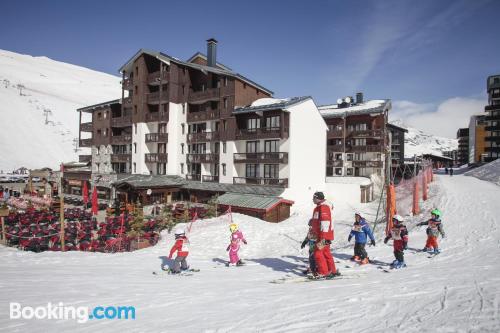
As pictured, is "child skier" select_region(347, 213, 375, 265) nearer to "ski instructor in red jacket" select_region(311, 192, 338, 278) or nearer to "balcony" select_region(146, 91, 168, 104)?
"ski instructor in red jacket" select_region(311, 192, 338, 278)

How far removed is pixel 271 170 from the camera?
3017 cm

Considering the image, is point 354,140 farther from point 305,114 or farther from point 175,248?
point 175,248

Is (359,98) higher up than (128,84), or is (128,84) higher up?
(359,98)

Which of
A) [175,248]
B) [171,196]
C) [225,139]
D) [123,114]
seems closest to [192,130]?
[225,139]

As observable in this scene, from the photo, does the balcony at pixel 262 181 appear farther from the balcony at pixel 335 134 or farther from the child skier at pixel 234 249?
the child skier at pixel 234 249

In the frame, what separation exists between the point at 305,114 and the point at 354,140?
1347 centimetres

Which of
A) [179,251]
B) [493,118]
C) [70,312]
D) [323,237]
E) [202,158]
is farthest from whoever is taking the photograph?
[493,118]

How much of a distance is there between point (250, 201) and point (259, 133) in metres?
7.27

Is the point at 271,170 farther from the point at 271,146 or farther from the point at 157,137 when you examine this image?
the point at 157,137

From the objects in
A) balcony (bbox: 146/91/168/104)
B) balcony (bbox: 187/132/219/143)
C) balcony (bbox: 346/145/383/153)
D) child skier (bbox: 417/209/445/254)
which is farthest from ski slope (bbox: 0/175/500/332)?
balcony (bbox: 346/145/383/153)

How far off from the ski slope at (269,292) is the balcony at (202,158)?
20.5 m

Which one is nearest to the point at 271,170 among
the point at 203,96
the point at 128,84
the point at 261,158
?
the point at 261,158

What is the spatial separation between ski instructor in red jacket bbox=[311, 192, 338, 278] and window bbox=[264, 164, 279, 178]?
21.7 metres

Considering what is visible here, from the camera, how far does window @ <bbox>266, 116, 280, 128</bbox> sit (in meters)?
29.9
